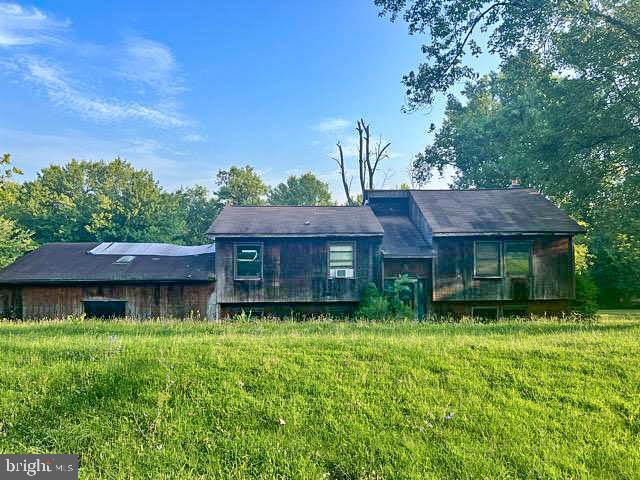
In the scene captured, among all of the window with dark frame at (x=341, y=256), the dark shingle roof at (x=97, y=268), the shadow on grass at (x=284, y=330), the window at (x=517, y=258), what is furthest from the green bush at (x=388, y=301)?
the dark shingle roof at (x=97, y=268)

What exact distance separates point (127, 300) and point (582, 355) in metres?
18.6

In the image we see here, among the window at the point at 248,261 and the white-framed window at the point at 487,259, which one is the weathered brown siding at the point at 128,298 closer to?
the window at the point at 248,261

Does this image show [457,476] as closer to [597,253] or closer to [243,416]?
[243,416]

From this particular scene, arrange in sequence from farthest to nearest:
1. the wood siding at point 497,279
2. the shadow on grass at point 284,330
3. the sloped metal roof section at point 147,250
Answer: the sloped metal roof section at point 147,250
the wood siding at point 497,279
the shadow on grass at point 284,330

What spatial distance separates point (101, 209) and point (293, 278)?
24026 mm

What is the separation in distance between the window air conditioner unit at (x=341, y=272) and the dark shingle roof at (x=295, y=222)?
1742 mm

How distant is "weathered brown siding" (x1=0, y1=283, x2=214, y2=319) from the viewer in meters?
19.3

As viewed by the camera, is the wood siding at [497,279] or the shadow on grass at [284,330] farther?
the wood siding at [497,279]

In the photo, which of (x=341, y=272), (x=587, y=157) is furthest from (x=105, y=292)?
(x=587, y=157)

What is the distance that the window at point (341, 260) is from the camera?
64.3 ft

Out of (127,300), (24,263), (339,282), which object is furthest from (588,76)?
(24,263)

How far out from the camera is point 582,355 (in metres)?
8.27

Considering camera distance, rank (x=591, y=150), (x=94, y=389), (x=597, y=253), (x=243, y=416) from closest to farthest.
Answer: (x=243, y=416), (x=94, y=389), (x=591, y=150), (x=597, y=253)

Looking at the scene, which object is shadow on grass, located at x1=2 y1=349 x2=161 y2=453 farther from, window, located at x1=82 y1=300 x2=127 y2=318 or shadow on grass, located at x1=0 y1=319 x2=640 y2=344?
window, located at x1=82 y1=300 x2=127 y2=318
